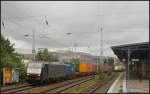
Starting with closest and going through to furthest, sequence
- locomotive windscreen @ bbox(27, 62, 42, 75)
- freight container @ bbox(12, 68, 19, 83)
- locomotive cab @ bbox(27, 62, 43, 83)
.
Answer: locomotive cab @ bbox(27, 62, 43, 83), locomotive windscreen @ bbox(27, 62, 42, 75), freight container @ bbox(12, 68, 19, 83)

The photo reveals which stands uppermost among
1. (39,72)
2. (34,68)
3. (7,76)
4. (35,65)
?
(35,65)

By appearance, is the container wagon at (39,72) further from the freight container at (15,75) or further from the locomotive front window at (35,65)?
the freight container at (15,75)

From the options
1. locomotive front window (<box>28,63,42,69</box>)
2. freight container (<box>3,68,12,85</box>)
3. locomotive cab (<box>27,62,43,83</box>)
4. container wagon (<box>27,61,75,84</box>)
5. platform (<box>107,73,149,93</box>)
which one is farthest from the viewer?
locomotive front window (<box>28,63,42,69</box>)

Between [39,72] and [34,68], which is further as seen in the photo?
[34,68]

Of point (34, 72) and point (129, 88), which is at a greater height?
point (34, 72)

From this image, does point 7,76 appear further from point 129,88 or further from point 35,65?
point 129,88

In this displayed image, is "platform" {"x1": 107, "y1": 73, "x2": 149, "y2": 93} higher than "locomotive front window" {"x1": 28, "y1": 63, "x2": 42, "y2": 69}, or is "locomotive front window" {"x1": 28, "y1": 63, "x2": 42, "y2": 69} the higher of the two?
"locomotive front window" {"x1": 28, "y1": 63, "x2": 42, "y2": 69}

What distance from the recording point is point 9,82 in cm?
3547

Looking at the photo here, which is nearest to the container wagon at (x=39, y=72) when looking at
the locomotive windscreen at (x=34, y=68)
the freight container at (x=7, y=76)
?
the locomotive windscreen at (x=34, y=68)

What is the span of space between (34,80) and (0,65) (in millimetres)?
4162

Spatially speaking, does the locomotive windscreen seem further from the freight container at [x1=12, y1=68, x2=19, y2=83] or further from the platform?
the platform

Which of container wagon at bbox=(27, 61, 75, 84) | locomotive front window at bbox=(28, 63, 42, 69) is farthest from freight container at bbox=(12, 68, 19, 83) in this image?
locomotive front window at bbox=(28, 63, 42, 69)

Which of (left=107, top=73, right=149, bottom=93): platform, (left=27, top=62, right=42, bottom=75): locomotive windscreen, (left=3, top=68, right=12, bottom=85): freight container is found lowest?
(left=107, top=73, right=149, bottom=93): platform

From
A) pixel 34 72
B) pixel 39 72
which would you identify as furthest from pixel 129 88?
pixel 34 72
